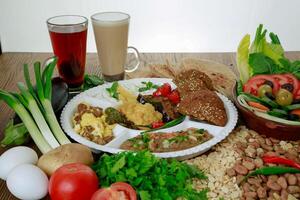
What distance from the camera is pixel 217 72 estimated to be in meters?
2.18

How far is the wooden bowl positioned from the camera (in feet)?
5.31

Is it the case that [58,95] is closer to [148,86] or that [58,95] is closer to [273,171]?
[148,86]

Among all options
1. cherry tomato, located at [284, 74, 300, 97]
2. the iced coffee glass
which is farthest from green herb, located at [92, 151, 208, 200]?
the iced coffee glass

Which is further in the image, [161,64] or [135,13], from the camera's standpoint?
[135,13]

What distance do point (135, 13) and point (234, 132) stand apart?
323 centimetres

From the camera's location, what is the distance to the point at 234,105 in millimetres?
1865

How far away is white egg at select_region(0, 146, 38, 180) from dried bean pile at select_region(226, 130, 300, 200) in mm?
663

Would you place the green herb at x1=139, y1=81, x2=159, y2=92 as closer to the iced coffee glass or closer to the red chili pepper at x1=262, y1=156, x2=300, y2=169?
the iced coffee glass

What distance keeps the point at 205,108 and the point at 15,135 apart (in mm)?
728

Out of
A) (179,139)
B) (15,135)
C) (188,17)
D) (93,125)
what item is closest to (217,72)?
(179,139)

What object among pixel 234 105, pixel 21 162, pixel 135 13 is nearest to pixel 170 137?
pixel 234 105

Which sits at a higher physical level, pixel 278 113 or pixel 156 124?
pixel 278 113

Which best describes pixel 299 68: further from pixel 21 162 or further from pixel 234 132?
pixel 21 162

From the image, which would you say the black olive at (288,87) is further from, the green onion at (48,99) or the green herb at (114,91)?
the green onion at (48,99)
